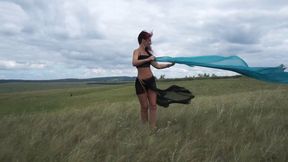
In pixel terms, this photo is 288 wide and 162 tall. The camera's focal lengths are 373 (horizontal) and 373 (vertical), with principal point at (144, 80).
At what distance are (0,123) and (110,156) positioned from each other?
4619 mm

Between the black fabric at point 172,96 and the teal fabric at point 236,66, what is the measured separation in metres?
0.64

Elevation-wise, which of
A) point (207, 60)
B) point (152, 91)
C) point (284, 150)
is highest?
point (207, 60)

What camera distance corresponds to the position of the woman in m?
7.27

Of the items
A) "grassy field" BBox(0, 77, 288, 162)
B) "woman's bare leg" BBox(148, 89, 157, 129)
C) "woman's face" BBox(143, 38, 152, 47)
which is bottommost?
"grassy field" BBox(0, 77, 288, 162)

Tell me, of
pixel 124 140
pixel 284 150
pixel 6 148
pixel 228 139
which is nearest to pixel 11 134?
pixel 6 148

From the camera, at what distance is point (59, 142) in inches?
240

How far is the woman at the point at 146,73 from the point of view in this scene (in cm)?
727

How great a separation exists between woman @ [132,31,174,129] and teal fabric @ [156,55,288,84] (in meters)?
0.64

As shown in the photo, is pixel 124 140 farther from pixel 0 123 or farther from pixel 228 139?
pixel 0 123

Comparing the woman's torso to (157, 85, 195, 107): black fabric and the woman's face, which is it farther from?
(157, 85, 195, 107): black fabric

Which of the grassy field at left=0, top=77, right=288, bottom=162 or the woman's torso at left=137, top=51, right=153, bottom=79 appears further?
the woman's torso at left=137, top=51, right=153, bottom=79

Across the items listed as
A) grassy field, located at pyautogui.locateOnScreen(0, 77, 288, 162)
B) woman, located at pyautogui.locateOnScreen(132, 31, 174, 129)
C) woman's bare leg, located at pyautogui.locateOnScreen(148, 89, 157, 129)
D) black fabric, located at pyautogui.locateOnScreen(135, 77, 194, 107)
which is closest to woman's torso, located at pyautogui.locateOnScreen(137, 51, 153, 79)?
woman, located at pyautogui.locateOnScreen(132, 31, 174, 129)

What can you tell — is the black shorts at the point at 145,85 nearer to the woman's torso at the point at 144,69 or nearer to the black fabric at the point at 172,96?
the woman's torso at the point at 144,69

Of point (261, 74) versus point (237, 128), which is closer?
point (237, 128)
